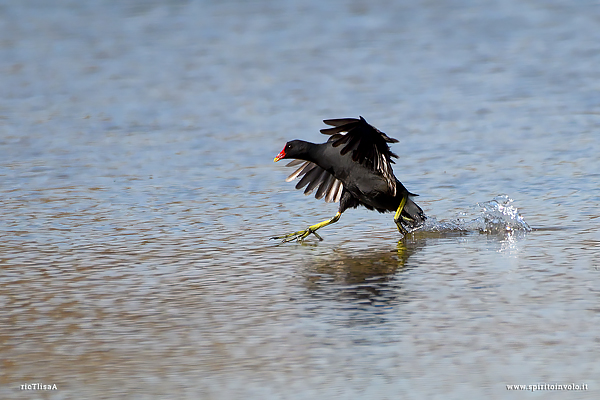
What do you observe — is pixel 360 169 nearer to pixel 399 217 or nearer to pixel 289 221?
pixel 399 217

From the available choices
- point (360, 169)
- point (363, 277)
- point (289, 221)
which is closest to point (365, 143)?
point (360, 169)

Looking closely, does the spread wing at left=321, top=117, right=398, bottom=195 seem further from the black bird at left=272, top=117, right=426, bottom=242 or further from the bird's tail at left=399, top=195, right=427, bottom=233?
the bird's tail at left=399, top=195, right=427, bottom=233

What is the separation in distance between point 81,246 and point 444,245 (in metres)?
2.45

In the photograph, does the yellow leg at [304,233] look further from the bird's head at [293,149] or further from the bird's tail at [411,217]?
the bird's head at [293,149]

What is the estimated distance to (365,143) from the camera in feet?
24.4

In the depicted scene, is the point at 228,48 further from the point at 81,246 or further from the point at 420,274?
the point at 420,274

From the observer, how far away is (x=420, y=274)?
6.21 m

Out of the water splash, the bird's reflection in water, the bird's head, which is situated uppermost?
the bird's head

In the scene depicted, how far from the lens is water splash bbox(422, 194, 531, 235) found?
741 cm

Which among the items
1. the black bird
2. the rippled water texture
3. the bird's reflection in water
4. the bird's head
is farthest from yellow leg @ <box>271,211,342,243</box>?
the bird's head

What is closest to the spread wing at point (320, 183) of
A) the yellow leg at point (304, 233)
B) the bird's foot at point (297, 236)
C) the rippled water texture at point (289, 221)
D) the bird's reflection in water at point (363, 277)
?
the rippled water texture at point (289, 221)

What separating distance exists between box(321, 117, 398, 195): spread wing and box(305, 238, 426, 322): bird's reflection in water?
0.58 metres

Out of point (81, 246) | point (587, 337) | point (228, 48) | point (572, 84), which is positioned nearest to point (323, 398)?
point (587, 337)

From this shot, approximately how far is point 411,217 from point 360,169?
502 mm
